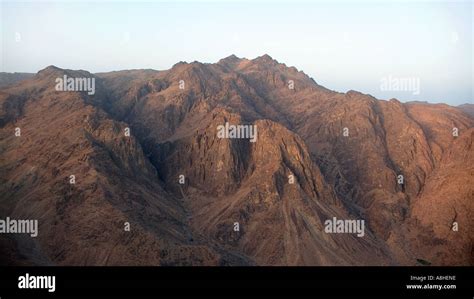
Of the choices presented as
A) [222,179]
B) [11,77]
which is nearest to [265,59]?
[11,77]

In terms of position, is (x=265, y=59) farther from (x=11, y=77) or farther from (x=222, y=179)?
(x=222, y=179)

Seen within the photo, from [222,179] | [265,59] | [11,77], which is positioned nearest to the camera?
[222,179]

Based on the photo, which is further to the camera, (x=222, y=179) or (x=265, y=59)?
(x=265, y=59)

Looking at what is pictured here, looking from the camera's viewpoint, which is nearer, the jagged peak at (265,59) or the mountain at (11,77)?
the mountain at (11,77)

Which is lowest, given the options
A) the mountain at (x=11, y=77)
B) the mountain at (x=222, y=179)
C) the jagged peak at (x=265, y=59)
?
the mountain at (x=222, y=179)

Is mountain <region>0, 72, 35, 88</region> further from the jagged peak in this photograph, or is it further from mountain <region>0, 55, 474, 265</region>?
the jagged peak

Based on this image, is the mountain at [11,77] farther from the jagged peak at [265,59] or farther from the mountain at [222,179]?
the jagged peak at [265,59]

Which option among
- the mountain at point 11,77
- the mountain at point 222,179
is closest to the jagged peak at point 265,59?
the mountain at point 222,179
